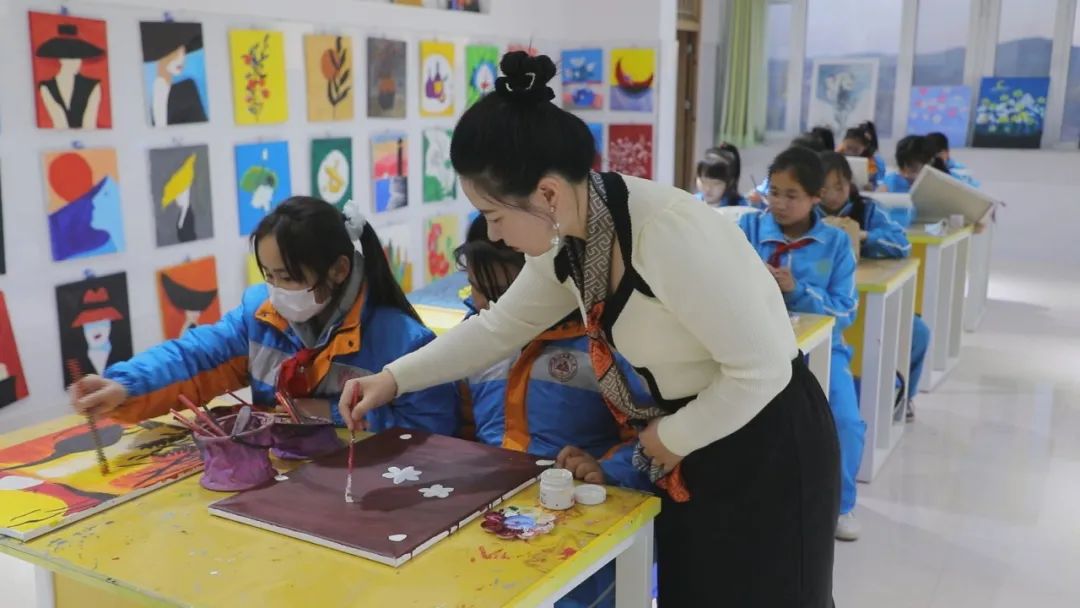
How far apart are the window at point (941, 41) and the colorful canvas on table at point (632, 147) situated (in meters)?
5.14

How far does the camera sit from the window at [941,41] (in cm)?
808

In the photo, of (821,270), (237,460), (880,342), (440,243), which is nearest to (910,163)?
(880,342)

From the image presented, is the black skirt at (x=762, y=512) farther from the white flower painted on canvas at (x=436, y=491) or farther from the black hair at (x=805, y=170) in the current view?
the black hair at (x=805, y=170)

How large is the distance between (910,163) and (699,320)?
475 cm

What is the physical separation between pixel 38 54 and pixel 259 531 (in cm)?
134

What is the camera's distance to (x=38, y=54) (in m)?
2.11

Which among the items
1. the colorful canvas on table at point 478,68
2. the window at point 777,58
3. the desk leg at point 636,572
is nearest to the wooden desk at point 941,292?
the colorful canvas on table at point 478,68

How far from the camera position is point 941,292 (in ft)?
14.9

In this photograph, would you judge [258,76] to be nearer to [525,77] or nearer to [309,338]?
[309,338]

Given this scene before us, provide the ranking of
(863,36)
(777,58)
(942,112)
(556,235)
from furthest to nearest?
(777,58) → (863,36) → (942,112) → (556,235)

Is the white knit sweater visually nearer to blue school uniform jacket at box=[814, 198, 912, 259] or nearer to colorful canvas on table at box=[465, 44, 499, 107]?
colorful canvas on table at box=[465, 44, 499, 107]

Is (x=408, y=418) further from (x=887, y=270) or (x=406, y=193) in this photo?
(x=887, y=270)

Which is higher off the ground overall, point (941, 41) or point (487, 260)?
point (941, 41)

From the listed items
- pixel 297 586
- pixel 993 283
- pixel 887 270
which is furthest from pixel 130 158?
pixel 993 283
